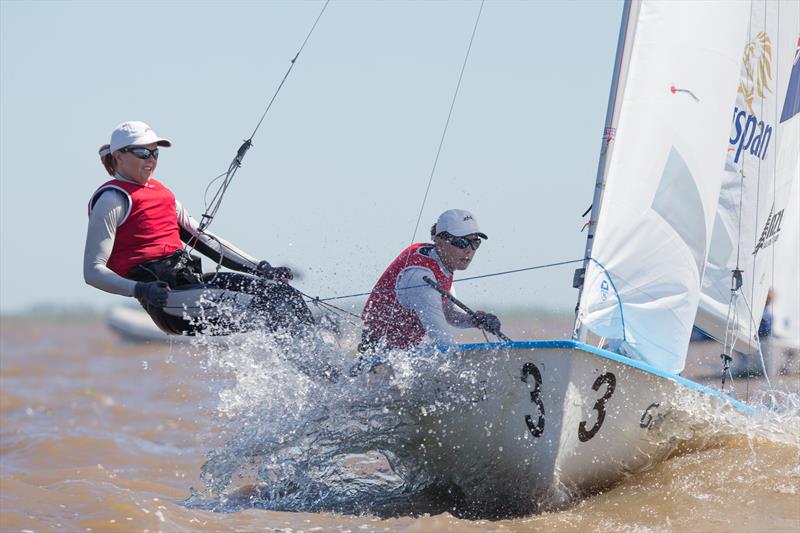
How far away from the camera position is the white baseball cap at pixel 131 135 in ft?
18.4

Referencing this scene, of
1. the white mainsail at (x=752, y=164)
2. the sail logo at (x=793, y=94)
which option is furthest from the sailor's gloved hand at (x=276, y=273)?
the sail logo at (x=793, y=94)

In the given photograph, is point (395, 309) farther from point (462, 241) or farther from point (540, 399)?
point (540, 399)

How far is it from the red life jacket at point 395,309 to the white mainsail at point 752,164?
Result: 186cm

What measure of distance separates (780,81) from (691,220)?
162 cm

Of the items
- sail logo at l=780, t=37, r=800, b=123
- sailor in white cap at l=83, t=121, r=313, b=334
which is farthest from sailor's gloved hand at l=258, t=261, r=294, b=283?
sail logo at l=780, t=37, r=800, b=123

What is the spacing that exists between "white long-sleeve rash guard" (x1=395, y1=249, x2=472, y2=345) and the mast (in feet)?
2.11

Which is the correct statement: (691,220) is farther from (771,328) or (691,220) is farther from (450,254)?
(771,328)

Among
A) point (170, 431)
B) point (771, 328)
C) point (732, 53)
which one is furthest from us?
point (170, 431)

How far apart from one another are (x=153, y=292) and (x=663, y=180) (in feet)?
8.54

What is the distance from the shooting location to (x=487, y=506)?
5.34 metres

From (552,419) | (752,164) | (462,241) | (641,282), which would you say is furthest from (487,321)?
(752,164)

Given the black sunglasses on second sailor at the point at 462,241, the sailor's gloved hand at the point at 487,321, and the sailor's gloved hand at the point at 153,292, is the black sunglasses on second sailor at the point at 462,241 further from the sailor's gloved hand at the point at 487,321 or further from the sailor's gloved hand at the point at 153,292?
the sailor's gloved hand at the point at 153,292

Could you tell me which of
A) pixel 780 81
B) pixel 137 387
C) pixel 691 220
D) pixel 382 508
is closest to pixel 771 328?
pixel 780 81

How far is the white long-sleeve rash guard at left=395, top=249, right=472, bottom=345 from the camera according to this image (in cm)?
559
